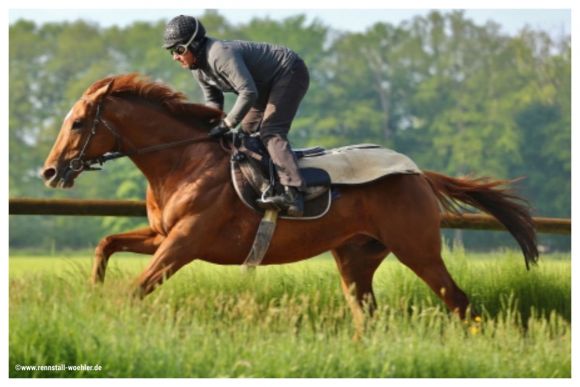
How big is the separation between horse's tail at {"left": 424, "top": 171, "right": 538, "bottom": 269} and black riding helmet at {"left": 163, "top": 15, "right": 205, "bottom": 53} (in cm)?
234

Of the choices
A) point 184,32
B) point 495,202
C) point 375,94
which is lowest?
point 495,202

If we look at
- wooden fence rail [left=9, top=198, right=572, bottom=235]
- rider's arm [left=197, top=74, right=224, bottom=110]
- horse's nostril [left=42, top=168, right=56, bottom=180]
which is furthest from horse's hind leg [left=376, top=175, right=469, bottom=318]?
horse's nostril [left=42, top=168, right=56, bottom=180]

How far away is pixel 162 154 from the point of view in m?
7.66

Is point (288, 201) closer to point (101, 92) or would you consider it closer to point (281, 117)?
point (281, 117)

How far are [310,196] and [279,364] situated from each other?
5.93 ft

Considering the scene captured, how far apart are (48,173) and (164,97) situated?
1060 mm

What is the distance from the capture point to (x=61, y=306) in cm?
668

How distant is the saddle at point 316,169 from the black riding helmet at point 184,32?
2.58 feet

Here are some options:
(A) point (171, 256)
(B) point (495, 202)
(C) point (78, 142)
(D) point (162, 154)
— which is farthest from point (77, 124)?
(B) point (495, 202)

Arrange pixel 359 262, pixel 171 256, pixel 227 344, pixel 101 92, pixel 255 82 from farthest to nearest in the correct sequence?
pixel 359 262 < pixel 255 82 < pixel 101 92 < pixel 171 256 < pixel 227 344

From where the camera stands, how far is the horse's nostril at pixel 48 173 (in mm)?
7352

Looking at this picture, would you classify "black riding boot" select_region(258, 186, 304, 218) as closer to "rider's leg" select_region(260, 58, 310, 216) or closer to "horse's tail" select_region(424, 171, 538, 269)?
"rider's leg" select_region(260, 58, 310, 216)
